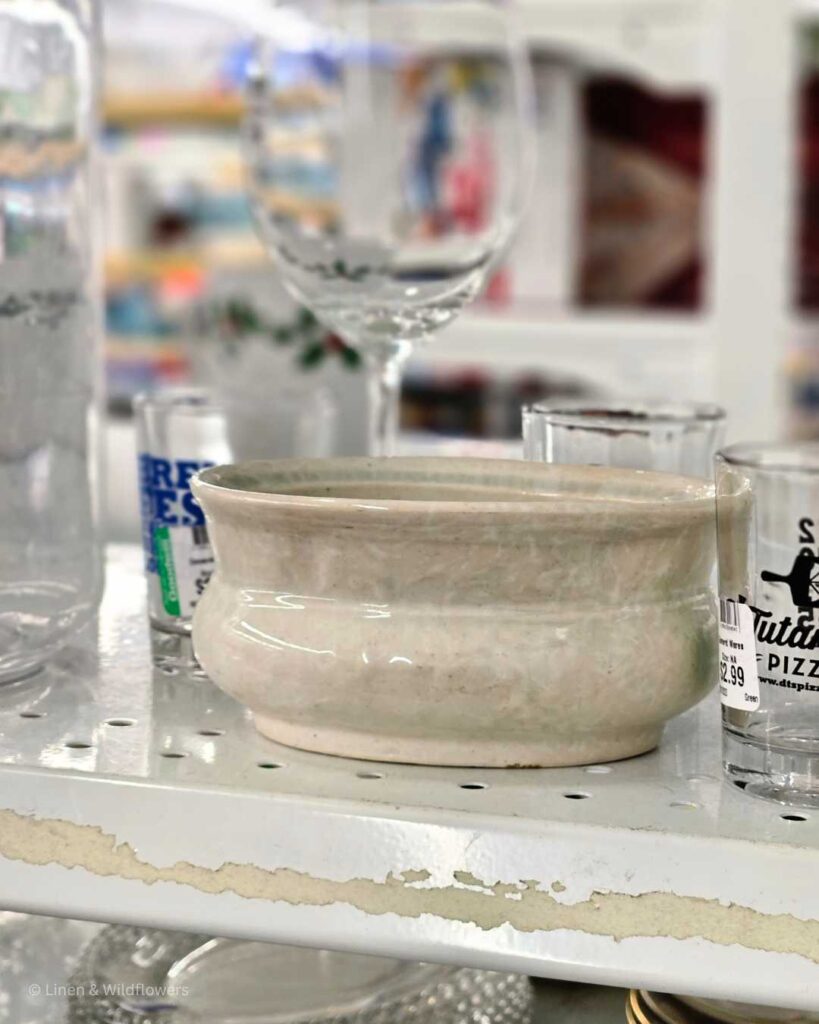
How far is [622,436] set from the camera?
59 cm

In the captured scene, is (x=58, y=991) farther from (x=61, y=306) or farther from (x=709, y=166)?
(x=709, y=166)

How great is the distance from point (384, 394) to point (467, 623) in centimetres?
26

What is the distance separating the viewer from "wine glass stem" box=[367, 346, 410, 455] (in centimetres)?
67

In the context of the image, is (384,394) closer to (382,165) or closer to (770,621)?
(770,621)

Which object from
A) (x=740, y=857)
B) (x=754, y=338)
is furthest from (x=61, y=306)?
(x=754, y=338)

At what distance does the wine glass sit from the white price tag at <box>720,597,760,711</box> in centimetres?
28

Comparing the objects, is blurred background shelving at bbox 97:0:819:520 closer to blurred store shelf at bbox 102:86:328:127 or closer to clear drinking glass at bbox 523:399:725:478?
blurred store shelf at bbox 102:86:328:127

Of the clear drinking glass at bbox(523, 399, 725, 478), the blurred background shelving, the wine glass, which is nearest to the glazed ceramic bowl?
the clear drinking glass at bbox(523, 399, 725, 478)

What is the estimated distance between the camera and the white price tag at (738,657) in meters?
0.41

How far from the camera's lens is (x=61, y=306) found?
60cm

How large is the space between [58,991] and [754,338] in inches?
69.1

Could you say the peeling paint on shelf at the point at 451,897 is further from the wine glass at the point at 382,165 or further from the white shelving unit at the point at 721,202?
the white shelving unit at the point at 721,202

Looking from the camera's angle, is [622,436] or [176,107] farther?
[176,107]

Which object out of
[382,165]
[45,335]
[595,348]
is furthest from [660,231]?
[45,335]
